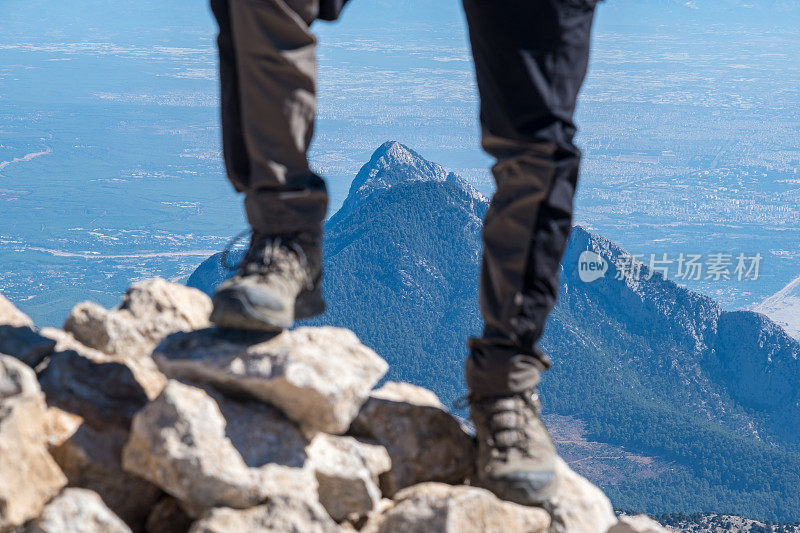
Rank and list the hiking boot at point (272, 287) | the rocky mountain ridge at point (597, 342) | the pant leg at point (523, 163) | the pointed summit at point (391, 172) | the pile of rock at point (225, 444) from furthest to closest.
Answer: the pointed summit at point (391, 172) → the rocky mountain ridge at point (597, 342) → the pant leg at point (523, 163) → the hiking boot at point (272, 287) → the pile of rock at point (225, 444)

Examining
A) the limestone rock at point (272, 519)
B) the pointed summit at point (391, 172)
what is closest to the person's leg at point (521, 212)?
the limestone rock at point (272, 519)

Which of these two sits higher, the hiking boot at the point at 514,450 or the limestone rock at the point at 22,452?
the limestone rock at the point at 22,452

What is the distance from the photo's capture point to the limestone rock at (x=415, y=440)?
3.80 m

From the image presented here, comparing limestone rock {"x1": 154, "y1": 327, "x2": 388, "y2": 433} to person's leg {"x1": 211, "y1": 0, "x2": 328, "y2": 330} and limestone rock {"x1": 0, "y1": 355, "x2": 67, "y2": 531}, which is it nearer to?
person's leg {"x1": 211, "y1": 0, "x2": 328, "y2": 330}

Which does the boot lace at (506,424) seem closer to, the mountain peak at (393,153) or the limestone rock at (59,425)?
the limestone rock at (59,425)

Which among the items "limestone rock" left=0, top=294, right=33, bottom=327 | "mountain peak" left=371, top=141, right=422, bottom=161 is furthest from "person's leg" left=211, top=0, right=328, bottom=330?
"mountain peak" left=371, top=141, right=422, bottom=161

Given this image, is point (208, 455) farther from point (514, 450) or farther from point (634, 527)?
point (634, 527)

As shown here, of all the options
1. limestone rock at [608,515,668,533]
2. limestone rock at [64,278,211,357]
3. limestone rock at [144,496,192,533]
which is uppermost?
limestone rock at [64,278,211,357]

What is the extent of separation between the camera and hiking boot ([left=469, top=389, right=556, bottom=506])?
3639 millimetres

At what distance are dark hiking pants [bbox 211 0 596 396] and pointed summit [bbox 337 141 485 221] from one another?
12089 cm

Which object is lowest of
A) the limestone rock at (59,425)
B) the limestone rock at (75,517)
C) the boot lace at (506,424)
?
the boot lace at (506,424)

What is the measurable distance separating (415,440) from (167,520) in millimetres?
1101

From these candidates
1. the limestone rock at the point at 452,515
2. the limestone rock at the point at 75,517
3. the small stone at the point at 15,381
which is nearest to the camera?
the limestone rock at the point at 75,517

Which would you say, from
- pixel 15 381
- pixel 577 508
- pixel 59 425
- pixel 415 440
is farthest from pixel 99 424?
pixel 577 508
